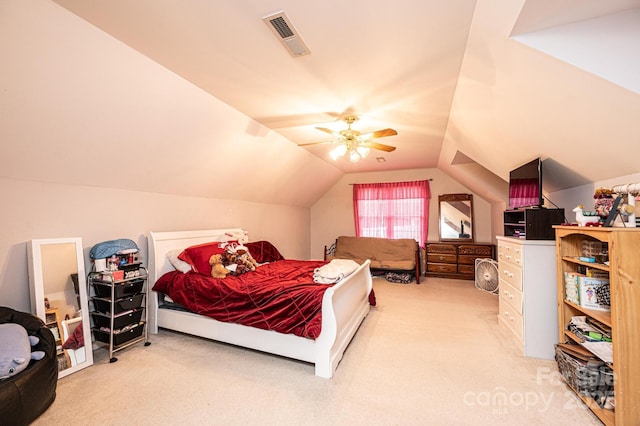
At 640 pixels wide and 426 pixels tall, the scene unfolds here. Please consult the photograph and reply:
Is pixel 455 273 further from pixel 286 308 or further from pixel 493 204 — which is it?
pixel 286 308

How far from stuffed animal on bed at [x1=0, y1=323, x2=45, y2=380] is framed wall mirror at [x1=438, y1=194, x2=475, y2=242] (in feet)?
20.4

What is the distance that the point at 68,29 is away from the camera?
5.44 feet

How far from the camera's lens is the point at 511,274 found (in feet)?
9.55

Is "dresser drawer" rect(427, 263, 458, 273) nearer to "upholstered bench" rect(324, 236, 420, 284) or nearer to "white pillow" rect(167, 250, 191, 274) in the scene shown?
"upholstered bench" rect(324, 236, 420, 284)

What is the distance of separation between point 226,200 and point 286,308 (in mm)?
2616

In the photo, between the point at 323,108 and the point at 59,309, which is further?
the point at 323,108

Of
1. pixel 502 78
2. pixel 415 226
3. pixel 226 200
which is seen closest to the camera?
pixel 502 78

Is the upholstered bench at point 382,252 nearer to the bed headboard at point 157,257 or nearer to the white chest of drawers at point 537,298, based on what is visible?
the white chest of drawers at point 537,298

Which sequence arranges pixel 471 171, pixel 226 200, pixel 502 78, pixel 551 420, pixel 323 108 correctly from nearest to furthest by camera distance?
pixel 551 420 → pixel 502 78 → pixel 323 108 → pixel 226 200 → pixel 471 171

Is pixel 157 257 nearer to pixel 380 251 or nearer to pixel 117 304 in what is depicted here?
pixel 117 304

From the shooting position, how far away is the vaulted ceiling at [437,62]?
1.48 m

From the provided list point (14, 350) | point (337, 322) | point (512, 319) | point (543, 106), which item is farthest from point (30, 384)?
point (512, 319)

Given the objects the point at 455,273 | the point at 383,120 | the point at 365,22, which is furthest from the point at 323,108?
the point at 455,273

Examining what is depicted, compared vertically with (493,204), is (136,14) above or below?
above
